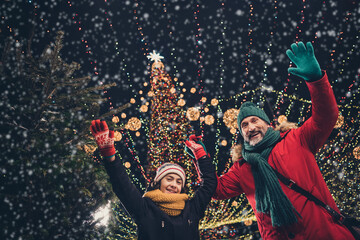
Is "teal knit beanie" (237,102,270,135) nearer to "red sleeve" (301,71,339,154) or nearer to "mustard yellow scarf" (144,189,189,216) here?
"red sleeve" (301,71,339,154)

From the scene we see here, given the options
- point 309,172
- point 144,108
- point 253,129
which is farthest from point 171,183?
point 144,108

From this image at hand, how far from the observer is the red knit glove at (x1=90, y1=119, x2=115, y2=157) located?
1985mm

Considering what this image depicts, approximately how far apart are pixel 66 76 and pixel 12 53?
2.62ft

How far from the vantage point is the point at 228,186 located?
2568 millimetres

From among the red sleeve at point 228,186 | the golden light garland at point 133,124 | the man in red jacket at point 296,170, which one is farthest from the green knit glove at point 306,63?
the golden light garland at point 133,124

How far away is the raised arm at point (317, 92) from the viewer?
76.5 inches

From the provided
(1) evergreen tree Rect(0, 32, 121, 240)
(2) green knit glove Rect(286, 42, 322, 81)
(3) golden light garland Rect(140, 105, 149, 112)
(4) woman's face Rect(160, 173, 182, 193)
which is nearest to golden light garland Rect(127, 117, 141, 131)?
(3) golden light garland Rect(140, 105, 149, 112)

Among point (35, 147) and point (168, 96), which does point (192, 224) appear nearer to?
point (35, 147)

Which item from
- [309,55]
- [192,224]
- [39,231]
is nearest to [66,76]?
[39,231]

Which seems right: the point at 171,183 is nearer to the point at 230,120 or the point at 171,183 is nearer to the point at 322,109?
the point at 322,109

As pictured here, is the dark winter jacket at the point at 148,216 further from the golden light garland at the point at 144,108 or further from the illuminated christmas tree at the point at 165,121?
the golden light garland at the point at 144,108

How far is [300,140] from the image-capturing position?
7.44 feet

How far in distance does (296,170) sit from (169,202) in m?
1.30

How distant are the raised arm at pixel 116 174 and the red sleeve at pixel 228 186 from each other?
96 cm
